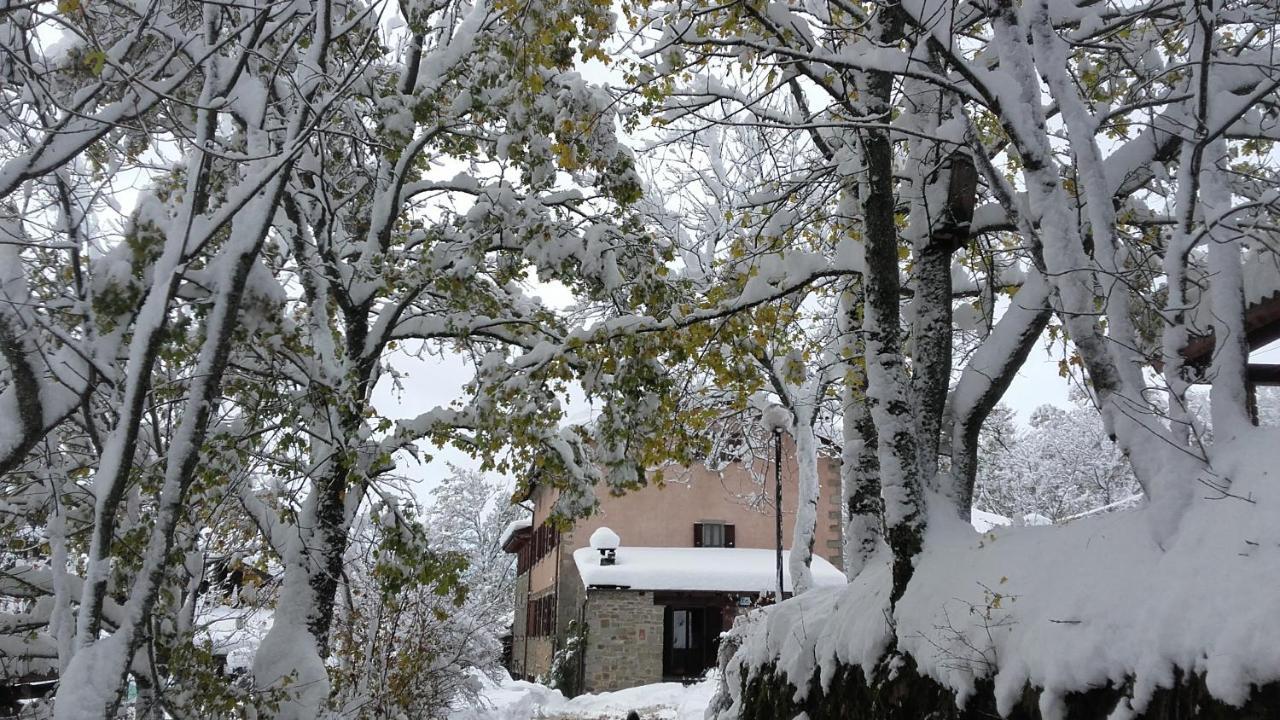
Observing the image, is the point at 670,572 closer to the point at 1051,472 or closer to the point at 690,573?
the point at 690,573

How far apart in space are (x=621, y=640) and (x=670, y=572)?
82.9 inches

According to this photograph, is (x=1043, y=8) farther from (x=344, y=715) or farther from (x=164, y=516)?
(x=344, y=715)

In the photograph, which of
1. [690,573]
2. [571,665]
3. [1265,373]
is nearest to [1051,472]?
[690,573]

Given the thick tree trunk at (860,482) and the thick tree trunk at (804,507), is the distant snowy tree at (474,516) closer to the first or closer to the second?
the thick tree trunk at (804,507)

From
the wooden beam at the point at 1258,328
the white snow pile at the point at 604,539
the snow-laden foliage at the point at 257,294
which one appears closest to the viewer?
the snow-laden foliage at the point at 257,294

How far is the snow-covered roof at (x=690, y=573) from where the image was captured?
21.9 metres

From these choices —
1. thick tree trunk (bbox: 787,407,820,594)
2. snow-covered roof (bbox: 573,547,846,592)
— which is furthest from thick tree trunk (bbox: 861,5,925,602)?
snow-covered roof (bbox: 573,547,846,592)

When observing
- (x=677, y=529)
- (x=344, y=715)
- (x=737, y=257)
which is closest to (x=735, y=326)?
(x=737, y=257)

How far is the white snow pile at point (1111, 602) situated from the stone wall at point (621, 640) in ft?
57.1

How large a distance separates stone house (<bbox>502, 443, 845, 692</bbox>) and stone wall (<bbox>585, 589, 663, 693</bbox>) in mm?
25

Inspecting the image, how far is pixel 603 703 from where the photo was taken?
19781mm

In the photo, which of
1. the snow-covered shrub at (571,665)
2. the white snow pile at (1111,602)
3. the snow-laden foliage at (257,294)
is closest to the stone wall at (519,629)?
the snow-covered shrub at (571,665)

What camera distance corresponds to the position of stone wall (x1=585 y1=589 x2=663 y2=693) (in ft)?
71.1

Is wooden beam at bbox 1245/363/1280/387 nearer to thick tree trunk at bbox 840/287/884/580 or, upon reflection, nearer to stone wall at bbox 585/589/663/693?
thick tree trunk at bbox 840/287/884/580
